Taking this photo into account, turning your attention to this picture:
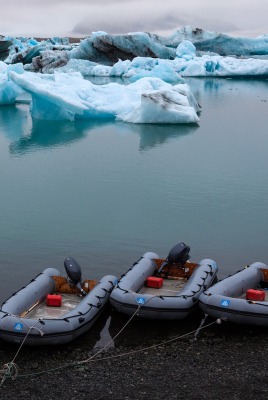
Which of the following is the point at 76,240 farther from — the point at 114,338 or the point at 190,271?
the point at 114,338

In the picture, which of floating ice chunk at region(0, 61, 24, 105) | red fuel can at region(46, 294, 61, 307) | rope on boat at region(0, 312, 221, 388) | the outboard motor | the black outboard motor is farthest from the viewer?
floating ice chunk at region(0, 61, 24, 105)

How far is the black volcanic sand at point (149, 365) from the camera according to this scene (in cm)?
574

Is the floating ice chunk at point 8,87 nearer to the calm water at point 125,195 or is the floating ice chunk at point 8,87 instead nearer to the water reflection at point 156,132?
the calm water at point 125,195

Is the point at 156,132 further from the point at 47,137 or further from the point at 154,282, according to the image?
the point at 154,282

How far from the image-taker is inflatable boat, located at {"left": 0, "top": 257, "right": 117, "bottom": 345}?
6355mm

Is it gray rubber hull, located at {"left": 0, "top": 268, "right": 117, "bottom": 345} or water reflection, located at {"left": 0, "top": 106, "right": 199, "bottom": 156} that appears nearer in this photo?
gray rubber hull, located at {"left": 0, "top": 268, "right": 117, "bottom": 345}

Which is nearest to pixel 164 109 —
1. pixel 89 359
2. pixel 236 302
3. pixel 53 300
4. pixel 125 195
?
pixel 125 195

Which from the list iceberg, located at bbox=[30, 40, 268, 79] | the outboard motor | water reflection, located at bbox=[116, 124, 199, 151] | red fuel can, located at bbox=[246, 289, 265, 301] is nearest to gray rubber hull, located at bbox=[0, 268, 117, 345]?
the outboard motor

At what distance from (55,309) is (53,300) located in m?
0.11

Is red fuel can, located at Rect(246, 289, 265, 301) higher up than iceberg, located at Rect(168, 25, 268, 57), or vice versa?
iceberg, located at Rect(168, 25, 268, 57)

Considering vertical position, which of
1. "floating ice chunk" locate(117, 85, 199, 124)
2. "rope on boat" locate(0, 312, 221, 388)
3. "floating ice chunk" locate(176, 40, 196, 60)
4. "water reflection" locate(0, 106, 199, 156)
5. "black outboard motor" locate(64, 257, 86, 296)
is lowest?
"rope on boat" locate(0, 312, 221, 388)

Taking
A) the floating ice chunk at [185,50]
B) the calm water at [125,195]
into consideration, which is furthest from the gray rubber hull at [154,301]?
the floating ice chunk at [185,50]

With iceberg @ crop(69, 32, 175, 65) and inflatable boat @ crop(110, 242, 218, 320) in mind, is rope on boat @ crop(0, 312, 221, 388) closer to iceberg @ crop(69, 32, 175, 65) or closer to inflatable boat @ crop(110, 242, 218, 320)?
inflatable boat @ crop(110, 242, 218, 320)

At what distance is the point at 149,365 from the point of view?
624 centimetres
